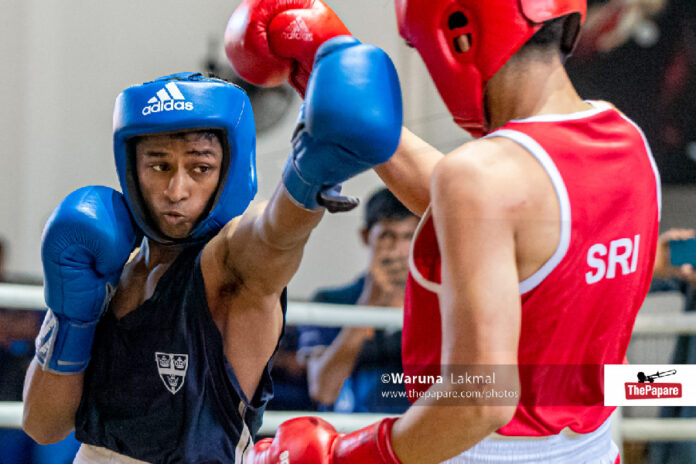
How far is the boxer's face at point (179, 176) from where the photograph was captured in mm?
1045

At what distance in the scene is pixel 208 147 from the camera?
3.46 feet

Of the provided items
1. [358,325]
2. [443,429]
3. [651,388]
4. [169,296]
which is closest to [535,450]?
[443,429]

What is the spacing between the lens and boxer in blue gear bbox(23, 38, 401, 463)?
103cm

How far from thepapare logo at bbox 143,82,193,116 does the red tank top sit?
0.40 m

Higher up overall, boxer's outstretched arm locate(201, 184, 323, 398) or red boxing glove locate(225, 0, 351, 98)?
red boxing glove locate(225, 0, 351, 98)

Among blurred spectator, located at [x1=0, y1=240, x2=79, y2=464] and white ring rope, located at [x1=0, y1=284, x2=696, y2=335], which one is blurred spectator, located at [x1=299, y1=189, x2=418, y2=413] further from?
blurred spectator, located at [x1=0, y1=240, x2=79, y2=464]

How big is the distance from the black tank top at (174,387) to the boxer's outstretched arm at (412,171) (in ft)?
0.77

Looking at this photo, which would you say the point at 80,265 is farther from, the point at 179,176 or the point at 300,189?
the point at 300,189

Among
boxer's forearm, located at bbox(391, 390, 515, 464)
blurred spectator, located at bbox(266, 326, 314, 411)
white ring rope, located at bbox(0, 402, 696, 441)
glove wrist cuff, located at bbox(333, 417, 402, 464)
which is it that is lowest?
white ring rope, located at bbox(0, 402, 696, 441)

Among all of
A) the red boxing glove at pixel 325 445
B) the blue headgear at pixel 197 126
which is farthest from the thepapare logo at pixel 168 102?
the red boxing glove at pixel 325 445

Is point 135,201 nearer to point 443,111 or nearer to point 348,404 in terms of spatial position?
point 443,111

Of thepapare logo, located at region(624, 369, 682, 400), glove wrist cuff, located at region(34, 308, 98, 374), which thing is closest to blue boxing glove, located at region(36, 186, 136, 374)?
glove wrist cuff, located at region(34, 308, 98, 374)

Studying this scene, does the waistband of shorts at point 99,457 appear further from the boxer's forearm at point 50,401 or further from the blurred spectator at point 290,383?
the blurred spectator at point 290,383

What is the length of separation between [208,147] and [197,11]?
42 cm
